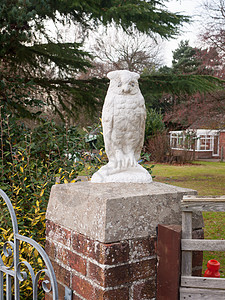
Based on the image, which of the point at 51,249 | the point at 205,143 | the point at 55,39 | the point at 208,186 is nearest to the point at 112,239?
the point at 51,249

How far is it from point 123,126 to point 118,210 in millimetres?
792

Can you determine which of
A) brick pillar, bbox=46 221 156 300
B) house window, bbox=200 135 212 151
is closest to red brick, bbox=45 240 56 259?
brick pillar, bbox=46 221 156 300

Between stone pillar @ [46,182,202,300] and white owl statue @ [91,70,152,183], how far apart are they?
1.05ft

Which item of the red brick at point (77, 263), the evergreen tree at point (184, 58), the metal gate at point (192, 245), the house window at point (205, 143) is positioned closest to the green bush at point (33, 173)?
the red brick at point (77, 263)

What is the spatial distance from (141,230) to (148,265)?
20 cm

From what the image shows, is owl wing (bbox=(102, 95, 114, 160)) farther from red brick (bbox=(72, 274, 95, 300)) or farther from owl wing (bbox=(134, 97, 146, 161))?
red brick (bbox=(72, 274, 95, 300))

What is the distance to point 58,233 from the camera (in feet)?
6.13

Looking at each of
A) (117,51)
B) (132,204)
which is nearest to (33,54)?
(132,204)

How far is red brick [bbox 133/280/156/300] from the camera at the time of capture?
5.15 ft

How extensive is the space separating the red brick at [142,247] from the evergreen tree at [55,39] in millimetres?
2846

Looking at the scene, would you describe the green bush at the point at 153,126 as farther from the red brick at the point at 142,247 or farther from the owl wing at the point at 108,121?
the red brick at the point at 142,247

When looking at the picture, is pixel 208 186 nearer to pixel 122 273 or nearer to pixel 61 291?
pixel 61 291

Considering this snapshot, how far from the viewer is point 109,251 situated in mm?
1480

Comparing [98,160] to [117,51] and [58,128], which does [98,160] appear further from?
[117,51]
